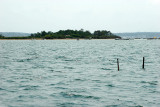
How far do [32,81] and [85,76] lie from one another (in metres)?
6.28

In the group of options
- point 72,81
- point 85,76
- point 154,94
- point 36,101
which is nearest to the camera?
point 36,101

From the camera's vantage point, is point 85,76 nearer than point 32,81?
No

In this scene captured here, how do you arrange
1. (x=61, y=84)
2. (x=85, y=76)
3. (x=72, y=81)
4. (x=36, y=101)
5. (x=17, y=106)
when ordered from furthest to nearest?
1. (x=85, y=76)
2. (x=72, y=81)
3. (x=61, y=84)
4. (x=36, y=101)
5. (x=17, y=106)

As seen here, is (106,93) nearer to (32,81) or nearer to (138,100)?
(138,100)

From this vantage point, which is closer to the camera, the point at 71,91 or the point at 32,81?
the point at 71,91

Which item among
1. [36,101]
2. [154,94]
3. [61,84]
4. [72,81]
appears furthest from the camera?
[72,81]

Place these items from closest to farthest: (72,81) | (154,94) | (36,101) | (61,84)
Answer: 1. (36,101)
2. (154,94)
3. (61,84)
4. (72,81)

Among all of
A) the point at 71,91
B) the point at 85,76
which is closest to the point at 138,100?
the point at 71,91

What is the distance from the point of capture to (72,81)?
2692 cm

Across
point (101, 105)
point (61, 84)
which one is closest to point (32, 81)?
point (61, 84)

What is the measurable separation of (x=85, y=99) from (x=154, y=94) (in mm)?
5882

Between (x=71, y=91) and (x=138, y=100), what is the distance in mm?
5743

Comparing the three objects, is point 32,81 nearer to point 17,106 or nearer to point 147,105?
point 17,106

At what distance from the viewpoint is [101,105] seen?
18125 millimetres
